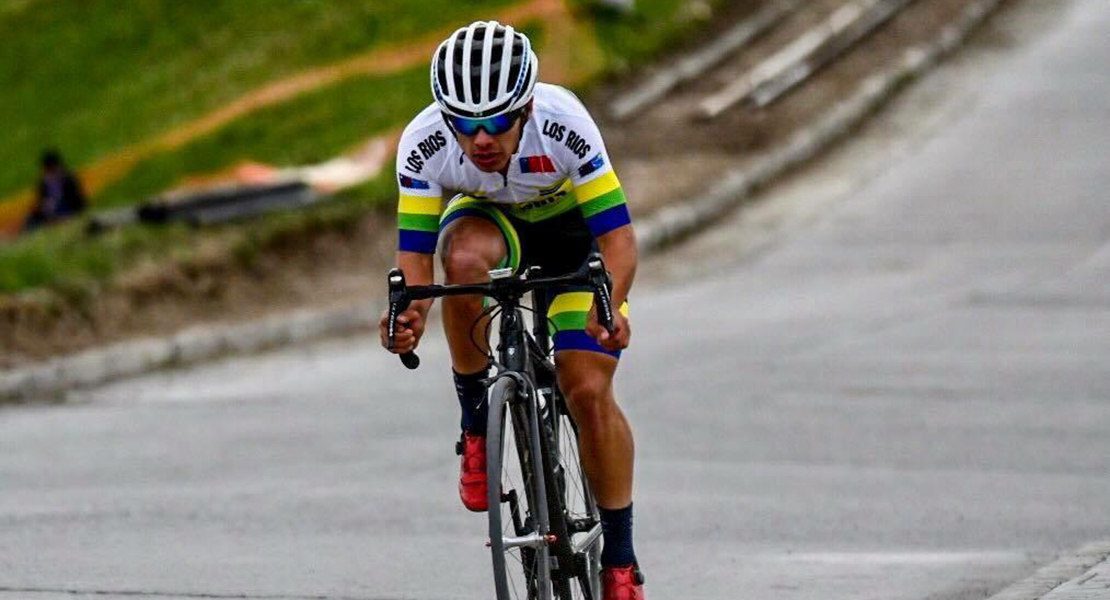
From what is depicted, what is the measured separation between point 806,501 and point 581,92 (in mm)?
16271

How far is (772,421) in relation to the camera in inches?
483

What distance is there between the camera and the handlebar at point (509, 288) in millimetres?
5941

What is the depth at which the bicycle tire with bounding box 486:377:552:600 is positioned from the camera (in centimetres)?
571

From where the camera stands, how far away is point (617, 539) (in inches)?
259

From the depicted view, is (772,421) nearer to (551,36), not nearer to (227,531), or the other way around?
(227,531)

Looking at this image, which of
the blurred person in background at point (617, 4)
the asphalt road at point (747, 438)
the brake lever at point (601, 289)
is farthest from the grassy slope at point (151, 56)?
the brake lever at point (601, 289)

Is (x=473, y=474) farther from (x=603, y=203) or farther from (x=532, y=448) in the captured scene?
(x=603, y=203)

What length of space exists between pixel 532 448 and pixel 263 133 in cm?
1755

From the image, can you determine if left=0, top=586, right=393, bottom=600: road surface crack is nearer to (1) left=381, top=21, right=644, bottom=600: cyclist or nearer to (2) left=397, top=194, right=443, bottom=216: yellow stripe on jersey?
(1) left=381, top=21, right=644, bottom=600: cyclist

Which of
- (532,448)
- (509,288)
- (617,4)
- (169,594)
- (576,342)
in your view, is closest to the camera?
(509,288)

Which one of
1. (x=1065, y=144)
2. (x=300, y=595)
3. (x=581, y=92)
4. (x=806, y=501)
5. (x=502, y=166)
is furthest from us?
(x=581, y=92)

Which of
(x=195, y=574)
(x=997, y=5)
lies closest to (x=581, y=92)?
(x=997, y=5)

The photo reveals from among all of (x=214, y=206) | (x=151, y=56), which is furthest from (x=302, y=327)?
(x=151, y=56)

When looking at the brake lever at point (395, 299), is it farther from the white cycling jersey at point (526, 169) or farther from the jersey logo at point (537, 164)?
the jersey logo at point (537, 164)
